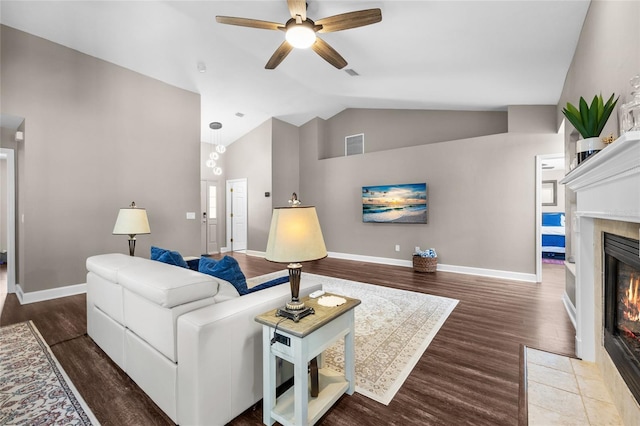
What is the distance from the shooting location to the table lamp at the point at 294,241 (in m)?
1.50

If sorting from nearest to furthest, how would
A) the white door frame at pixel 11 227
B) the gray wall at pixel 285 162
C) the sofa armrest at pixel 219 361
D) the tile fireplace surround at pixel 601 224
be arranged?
the tile fireplace surround at pixel 601 224 < the sofa armrest at pixel 219 361 < the white door frame at pixel 11 227 < the gray wall at pixel 285 162

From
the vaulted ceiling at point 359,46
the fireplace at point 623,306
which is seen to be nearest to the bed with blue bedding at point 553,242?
the vaulted ceiling at point 359,46

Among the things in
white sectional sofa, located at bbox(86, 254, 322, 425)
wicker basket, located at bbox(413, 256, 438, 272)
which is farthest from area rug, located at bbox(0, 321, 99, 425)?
wicker basket, located at bbox(413, 256, 438, 272)

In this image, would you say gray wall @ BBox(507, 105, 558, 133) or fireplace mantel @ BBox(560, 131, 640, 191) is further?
gray wall @ BBox(507, 105, 558, 133)

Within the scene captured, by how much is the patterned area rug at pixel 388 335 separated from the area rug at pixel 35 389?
1.67 metres

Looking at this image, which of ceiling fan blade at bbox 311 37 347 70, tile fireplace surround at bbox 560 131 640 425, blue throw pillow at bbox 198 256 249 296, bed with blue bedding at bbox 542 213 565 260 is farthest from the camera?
bed with blue bedding at bbox 542 213 565 260

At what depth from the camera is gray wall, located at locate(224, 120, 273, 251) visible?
7027 mm

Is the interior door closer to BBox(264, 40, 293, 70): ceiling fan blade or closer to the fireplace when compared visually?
BBox(264, 40, 293, 70): ceiling fan blade

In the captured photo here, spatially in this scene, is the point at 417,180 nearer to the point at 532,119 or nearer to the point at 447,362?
the point at 532,119

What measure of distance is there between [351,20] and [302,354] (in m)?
2.72

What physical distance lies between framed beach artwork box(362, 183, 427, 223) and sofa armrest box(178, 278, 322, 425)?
458cm

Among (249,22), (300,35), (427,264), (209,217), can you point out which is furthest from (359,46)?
(209,217)

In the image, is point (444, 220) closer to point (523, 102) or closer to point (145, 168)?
point (523, 102)

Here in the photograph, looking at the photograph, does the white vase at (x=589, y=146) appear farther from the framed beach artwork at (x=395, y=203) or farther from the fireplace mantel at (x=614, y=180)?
the framed beach artwork at (x=395, y=203)
